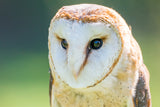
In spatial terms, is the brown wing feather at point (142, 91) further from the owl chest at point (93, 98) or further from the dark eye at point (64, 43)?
the dark eye at point (64, 43)

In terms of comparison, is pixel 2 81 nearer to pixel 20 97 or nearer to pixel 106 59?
pixel 20 97

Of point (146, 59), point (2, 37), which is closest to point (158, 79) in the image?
point (146, 59)

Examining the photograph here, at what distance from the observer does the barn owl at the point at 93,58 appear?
61.7 inches

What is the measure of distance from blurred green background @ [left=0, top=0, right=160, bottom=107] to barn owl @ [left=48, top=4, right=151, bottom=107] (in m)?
3.41

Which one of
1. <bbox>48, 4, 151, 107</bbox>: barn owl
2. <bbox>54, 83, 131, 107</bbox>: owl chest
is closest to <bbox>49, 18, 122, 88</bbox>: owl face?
<bbox>48, 4, 151, 107</bbox>: barn owl

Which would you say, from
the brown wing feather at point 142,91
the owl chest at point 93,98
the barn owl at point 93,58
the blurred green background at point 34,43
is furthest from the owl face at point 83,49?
the blurred green background at point 34,43

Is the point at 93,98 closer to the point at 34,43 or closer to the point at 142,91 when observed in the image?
the point at 142,91

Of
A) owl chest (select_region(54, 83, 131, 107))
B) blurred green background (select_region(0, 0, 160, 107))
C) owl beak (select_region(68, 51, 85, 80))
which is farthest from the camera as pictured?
blurred green background (select_region(0, 0, 160, 107))

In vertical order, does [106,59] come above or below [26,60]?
above

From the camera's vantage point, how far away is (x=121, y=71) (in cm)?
179

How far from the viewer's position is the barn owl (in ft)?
5.14

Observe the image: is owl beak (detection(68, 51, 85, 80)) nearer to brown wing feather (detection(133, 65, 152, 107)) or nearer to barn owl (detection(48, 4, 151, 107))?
barn owl (detection(48, 4, 151, 107))

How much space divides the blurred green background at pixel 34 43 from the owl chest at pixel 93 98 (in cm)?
337

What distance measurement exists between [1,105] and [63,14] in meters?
3.70
